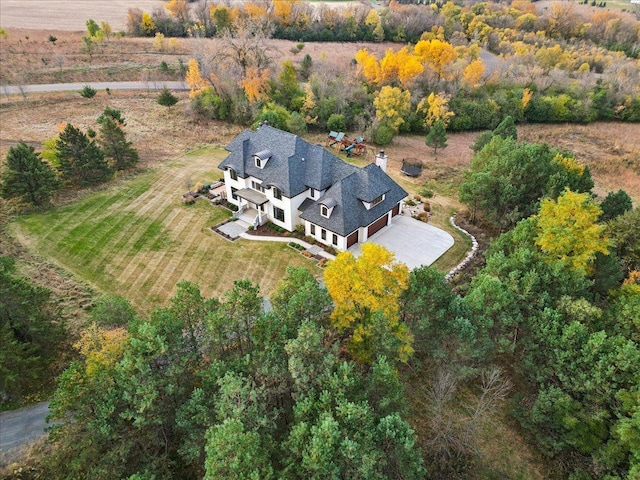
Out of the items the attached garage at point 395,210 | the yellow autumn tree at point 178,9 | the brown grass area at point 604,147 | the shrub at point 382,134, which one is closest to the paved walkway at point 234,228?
the attached garage at point 395,210

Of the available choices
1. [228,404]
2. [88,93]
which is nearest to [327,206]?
[228,404]

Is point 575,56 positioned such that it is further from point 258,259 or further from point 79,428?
point 79,428

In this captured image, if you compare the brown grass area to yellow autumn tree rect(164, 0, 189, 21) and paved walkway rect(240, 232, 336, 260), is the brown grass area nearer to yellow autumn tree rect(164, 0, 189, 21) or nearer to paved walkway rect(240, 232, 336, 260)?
paved walkway rect(240, 232, 336, 260)

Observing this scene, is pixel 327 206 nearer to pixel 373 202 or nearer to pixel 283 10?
pixel 373 202

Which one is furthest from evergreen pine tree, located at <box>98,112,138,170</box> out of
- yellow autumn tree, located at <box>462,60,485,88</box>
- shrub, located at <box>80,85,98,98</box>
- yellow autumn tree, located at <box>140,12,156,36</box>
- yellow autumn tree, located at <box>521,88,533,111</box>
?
yellow autumn tree, located at <box>521,88,533,111</box>

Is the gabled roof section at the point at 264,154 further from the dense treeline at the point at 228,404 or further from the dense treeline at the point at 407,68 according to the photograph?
the dense treeline at the point at 228,404
